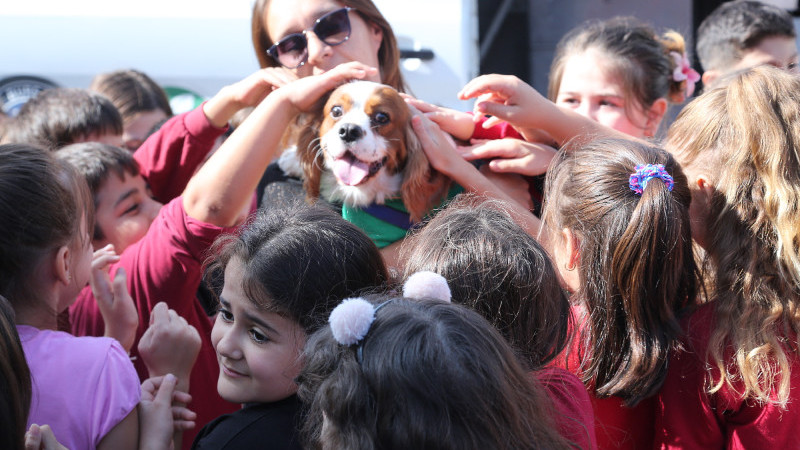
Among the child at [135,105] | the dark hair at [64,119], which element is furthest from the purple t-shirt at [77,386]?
the child at [135,105]

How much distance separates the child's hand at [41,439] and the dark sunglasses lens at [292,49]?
1.27 meters

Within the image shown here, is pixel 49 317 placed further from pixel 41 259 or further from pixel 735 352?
pixel 735 352

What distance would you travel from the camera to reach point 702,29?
441 cm

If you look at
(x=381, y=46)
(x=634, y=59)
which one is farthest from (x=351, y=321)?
(x=634, y=59)

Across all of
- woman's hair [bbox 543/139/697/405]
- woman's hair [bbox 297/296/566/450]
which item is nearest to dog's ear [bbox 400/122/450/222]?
woman's hair [bbox 543/139/697/405]

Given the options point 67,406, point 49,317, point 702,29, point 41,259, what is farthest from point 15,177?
point 702,29

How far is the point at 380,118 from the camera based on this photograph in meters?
2.08

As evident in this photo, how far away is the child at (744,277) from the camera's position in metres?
1.56

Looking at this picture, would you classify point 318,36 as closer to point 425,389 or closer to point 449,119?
point 449,119

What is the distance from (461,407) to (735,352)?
2.56 feet

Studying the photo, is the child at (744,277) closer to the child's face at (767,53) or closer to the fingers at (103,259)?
the fingers at (103,259)

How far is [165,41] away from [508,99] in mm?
3833

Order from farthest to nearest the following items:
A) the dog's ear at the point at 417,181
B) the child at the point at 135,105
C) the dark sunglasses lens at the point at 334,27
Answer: the child at the point at 135,105 → the dark sunglasses lens at the point at 334,27 → the dog's ear at the point at 417,181

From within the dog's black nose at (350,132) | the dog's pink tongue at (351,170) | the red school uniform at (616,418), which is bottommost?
the red school uniform at (616,418)
